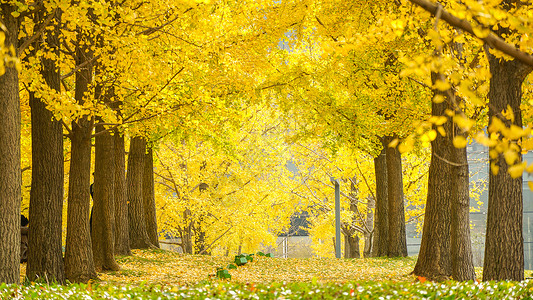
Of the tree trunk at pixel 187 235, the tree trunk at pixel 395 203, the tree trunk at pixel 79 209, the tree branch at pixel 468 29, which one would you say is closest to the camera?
the tree branch at pixel 468 29

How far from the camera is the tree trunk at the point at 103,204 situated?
38.2ft

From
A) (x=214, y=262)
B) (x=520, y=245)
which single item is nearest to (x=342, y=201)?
(x=214, y=262)

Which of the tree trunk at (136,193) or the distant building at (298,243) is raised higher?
the tree trunk at (136,193)

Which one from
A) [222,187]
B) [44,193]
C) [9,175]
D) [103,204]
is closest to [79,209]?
[44,193]

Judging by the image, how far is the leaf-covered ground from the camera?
448 inches

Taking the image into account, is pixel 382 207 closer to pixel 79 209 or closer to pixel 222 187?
pixel 222 187

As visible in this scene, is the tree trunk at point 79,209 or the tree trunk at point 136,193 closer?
the tree trunk at point 79,209

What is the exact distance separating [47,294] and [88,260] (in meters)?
4.42

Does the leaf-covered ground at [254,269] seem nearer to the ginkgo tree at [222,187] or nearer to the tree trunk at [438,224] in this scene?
the tree trunk at [438,224]

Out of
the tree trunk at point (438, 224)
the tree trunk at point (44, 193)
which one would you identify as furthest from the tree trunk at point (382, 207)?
the tree trunk at point (44, 193)

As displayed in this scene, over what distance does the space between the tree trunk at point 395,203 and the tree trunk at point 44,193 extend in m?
10.2

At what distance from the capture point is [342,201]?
2655cm

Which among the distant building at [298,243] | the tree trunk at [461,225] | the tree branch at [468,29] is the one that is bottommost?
the distant building at [298,243]

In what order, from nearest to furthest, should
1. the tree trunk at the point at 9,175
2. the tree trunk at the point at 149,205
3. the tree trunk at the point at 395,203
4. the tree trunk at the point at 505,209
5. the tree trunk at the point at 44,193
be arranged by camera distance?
the tree trunk at the point at 9,175 → the tree trunk at the point at 505,209 → the tree trunk at the point at 44,193 → the tree trunk at the point at 395,203 → the tree trunk at the point at 149,205
